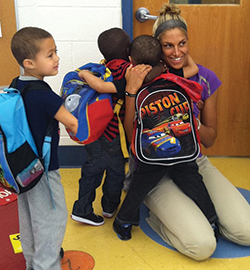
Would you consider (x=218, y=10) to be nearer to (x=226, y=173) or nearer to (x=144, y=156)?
(x=226, y=173)

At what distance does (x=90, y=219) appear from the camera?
2.17m

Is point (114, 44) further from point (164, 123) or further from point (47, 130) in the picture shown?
point (47, 130)

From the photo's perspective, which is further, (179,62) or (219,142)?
(219,142)

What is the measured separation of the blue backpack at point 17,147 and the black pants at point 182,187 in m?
0.64

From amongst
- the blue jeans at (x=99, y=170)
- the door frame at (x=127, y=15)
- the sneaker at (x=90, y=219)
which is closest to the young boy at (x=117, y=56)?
the blue jeans at (x=99, y=170)

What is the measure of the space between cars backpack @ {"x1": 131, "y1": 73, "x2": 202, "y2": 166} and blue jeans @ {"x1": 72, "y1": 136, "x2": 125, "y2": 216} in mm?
217

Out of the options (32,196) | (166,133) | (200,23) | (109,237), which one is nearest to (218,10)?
(200,23)

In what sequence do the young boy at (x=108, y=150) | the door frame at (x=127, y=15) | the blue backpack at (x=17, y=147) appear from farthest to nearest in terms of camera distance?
the door frame at (x=127, y=15) < the young boy at (x=108, y=150) < the blue backpack at (x=17, y=147)

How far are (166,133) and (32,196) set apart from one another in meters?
0.71

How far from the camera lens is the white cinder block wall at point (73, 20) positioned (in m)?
2.72

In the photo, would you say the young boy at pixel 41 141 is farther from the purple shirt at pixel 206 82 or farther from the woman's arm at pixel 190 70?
the purple shirt at pixel 206 82

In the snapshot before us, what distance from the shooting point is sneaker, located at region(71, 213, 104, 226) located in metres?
2.15

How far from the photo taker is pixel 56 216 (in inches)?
63.8

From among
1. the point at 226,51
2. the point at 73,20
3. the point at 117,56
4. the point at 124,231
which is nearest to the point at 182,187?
the point at 124,231
